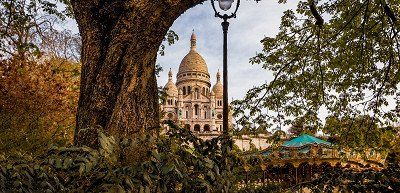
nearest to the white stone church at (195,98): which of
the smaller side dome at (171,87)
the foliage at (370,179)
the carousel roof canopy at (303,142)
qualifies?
the smaller side dome at (171,87)

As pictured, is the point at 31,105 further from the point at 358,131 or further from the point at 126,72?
the point at 126,72

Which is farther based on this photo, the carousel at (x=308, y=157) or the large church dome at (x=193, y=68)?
the large church dome at (x=193, y=68)

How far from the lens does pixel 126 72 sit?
3.99m

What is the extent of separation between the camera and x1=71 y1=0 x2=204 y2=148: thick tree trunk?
396 centimetres

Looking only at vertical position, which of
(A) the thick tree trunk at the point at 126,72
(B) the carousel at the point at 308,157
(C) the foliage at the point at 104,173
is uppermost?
(A) the thick tree trunk at the point at 126,72

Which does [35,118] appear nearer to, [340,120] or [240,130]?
[240,130]

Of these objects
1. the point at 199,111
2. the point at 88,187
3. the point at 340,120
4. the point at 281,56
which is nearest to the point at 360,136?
the point at 340,120

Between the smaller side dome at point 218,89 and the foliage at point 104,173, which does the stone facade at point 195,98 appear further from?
the foliage at point 104,173

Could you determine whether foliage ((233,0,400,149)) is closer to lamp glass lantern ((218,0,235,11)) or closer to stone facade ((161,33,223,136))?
lamp glass lantern ((218,0,235,11))

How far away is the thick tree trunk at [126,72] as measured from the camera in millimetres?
3963

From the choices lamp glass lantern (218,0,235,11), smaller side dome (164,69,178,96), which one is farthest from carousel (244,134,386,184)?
smaller side dome (164,69,178,96)

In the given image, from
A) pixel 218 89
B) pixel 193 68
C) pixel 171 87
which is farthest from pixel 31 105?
pixel 218 89

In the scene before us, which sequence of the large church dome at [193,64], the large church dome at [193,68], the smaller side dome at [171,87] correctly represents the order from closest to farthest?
the smaller side dome at [171,87]
the large church dome at [193,68]
the large church dome at [193,64]

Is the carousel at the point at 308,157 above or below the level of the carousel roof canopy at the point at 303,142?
below
